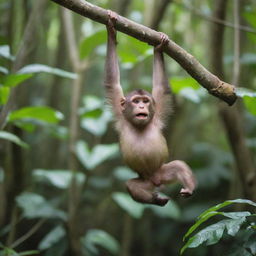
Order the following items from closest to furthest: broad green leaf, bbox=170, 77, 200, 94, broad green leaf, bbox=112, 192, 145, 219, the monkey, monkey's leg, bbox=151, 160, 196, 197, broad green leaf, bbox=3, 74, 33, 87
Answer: broad green leaf, bbox=3, 74, 33, 87
monkey's leg, bbox=151, 160, 196, 197
the monkey
broad green leaf, bbox=170, 77, 200, 94
broad green leaf, bbox=112, 192, 145, 219

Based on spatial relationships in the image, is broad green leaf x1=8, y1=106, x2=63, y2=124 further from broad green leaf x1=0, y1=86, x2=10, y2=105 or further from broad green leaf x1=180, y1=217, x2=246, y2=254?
broad green leaf x1=180, y1=217, x2=246, y2=254

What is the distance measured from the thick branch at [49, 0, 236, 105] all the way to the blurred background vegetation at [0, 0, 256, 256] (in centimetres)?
18

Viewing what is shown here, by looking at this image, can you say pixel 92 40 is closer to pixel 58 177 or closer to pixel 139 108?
pixel 139 108

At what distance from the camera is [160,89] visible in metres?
Result: 4.61

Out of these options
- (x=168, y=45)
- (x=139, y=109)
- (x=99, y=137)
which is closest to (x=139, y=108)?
(x=139, y=109)

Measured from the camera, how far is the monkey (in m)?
4.30

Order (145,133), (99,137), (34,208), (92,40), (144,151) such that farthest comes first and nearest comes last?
(99,137) < (34,208) < (92,40) < (145,133) < (144,151)

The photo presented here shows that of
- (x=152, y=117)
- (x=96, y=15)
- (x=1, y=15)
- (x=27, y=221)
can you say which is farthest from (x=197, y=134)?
(x=96, y=15)

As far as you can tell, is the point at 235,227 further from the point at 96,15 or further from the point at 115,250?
the point at 115,250

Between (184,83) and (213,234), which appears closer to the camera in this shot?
(213,234)

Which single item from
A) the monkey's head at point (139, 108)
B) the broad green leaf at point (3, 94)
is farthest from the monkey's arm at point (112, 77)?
the broad green leaf at point (3, 94)

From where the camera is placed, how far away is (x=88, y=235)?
6.39 m

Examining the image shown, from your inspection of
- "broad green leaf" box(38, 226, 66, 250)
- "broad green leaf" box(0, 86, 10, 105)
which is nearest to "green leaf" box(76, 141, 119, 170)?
"broad green leaf" box(38, 226, 66, 250)

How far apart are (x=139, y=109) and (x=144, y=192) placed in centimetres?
80
